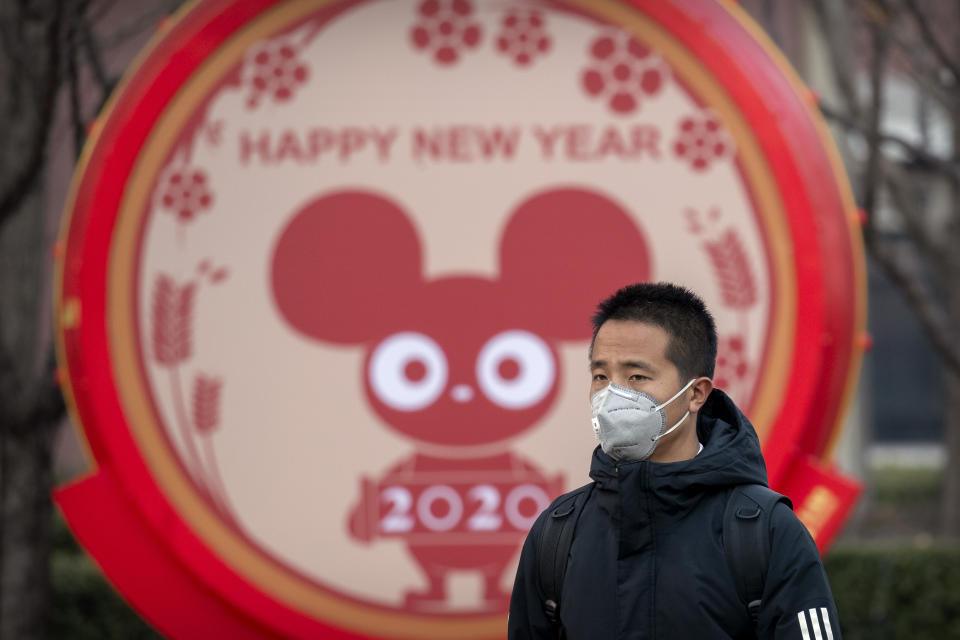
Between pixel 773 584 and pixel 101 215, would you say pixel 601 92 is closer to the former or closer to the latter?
pixel 101 215

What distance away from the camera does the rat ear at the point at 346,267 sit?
14.2ft

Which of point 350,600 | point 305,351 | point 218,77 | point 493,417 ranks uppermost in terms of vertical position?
point 218,77

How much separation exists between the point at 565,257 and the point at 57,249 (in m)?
1.72

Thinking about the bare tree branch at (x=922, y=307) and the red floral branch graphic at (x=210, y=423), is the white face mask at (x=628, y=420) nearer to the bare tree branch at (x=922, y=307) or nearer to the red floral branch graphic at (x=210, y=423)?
the red floral branch graphic at (x=210, y=423)

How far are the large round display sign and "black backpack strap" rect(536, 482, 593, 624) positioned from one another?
178 cm

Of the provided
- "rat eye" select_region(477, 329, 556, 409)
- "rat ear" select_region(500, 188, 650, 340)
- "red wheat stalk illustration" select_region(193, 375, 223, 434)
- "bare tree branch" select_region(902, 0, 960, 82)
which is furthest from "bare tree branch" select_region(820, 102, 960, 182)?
"red wheat stalk illustration" select_region(193, 375, 223, 434)

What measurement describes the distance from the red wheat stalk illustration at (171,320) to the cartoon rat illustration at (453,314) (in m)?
0.31

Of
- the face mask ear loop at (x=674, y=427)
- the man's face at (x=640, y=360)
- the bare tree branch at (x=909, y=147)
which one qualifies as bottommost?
the face mask ear loop at (x=674, y=427)

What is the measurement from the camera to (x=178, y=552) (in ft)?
13.7

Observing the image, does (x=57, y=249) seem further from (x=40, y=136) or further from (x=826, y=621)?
(x=826, y=621)

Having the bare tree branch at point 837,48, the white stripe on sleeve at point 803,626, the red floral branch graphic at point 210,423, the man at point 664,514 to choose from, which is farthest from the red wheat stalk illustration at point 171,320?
the bare tree branch at point 837,48

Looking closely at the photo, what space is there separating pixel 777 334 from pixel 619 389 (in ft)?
6.38

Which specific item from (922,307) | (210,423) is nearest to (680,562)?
(210,423)

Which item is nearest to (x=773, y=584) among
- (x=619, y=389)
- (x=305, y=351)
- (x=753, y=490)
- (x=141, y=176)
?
(x=753, y=490)
